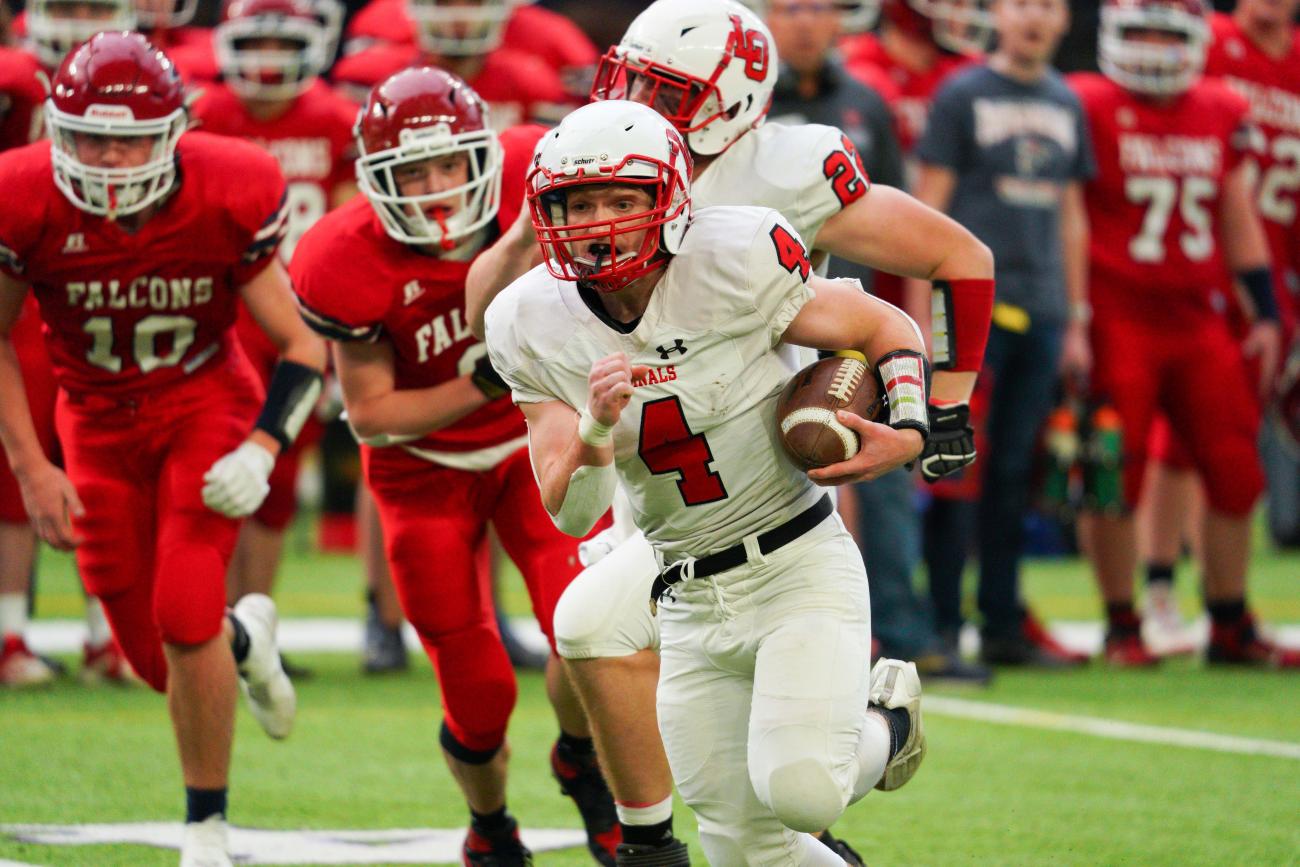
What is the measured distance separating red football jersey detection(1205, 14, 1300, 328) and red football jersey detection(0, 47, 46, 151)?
13.8ft

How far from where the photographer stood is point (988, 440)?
6.38 meters

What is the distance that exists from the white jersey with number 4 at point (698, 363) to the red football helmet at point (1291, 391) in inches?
161

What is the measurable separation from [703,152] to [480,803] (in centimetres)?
139

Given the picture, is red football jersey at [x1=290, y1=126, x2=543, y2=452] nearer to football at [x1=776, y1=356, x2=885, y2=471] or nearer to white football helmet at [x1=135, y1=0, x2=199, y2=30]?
football at [x1=776, y1=356, x2=885, y2=471]

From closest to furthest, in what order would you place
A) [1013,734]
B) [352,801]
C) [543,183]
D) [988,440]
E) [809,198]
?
1. [543,183]
2. [809,198]
3. [352,801]
4. [1013,734]
5. [988,440]

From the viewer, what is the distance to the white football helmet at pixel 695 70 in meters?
3.72

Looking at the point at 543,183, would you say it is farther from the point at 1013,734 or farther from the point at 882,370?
the point at 1013,734

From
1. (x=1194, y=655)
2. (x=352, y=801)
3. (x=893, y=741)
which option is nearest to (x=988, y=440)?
(x=1194, y=655)

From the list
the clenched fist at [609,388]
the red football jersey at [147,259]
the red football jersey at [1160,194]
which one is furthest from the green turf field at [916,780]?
the clenched fist at [609,388]

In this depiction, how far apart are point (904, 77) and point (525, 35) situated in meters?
1.52

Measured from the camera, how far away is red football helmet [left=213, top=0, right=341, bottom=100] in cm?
633

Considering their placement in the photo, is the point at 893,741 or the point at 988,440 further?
the point at 988,440

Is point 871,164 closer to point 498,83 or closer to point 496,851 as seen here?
point 498,83

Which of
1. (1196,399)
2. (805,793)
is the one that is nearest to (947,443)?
(805,793)
